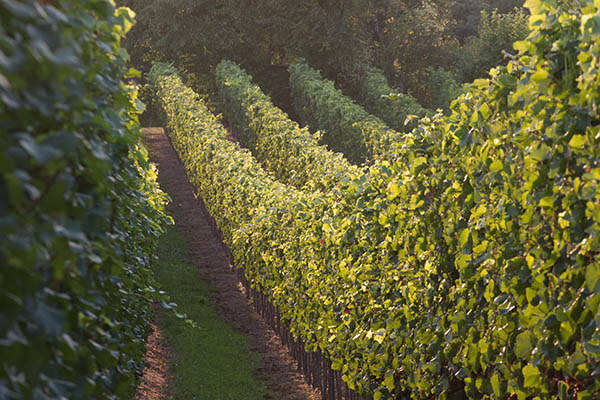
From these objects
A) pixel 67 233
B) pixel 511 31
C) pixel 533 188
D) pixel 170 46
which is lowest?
pixel 170 46

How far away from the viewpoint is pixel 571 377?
12.6ft

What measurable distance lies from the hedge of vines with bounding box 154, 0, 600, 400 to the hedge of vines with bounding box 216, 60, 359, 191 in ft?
5.04

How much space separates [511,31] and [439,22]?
19.2 ft

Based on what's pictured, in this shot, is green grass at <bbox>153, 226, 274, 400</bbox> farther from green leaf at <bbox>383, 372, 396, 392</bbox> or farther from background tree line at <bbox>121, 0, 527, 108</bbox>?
background tree line at <bbox>121, 0, 527, 108</bbox>

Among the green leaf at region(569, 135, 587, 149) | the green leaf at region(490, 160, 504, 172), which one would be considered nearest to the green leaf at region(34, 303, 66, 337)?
the green leaf at region(569, 135, 587, 149)

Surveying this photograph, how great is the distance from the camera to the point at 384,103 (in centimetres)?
2833

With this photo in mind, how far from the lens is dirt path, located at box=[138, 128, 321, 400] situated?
32.3 feet

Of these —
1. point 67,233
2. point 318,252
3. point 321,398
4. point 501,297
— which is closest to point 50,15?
point 67,233

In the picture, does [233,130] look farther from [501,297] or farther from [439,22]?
[501,297]

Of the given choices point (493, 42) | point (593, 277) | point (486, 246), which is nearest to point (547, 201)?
point (593, 277)

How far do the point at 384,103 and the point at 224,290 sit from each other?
1633 cm

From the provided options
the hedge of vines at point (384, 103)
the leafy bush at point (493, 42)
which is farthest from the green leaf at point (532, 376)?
the leafy bush at point (493, 42)

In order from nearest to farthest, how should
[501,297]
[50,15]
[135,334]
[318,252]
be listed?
[50,15] → [501,297] → [135,334] → [318,252]

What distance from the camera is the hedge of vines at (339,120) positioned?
19312mm
